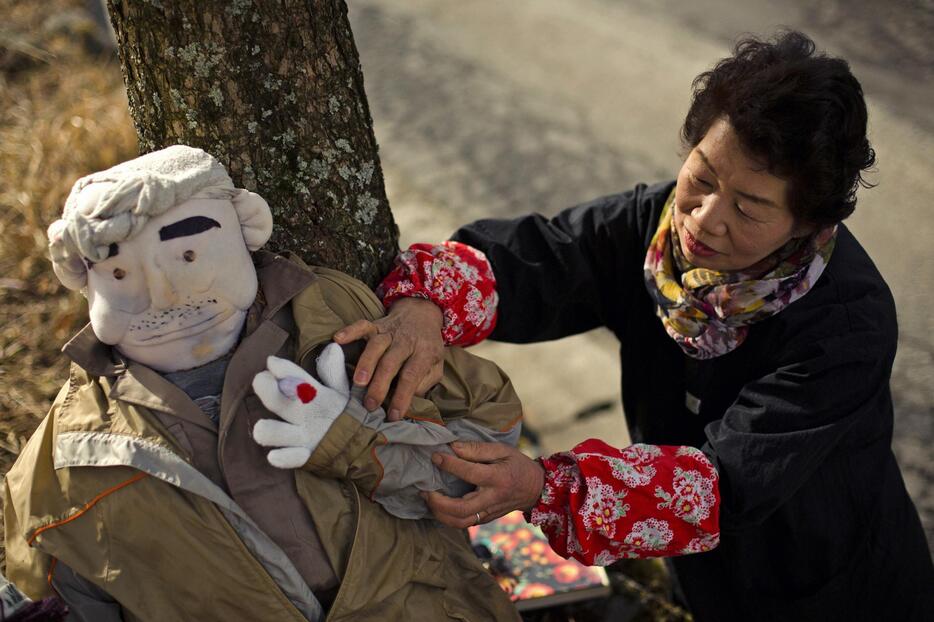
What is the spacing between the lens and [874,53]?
17.3ft

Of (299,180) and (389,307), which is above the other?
(299,180)

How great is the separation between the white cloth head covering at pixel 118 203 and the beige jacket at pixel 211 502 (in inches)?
7.6

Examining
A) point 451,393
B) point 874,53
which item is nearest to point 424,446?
point 451,393

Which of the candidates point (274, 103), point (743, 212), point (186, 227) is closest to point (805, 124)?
point (743, 212)

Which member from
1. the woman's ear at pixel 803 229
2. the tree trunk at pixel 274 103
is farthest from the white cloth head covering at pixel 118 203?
the woman's ear at pixel 803 229

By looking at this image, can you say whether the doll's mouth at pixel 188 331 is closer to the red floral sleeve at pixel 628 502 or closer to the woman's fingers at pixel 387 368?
the woman's fingers at pixel 387 368

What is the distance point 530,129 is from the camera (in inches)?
196

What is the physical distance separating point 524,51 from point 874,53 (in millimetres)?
2074

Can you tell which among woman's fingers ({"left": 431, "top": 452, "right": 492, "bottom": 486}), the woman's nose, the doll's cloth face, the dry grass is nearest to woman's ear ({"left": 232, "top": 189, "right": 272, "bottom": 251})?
the doll's cloth face

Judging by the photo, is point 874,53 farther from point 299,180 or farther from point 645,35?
point 299,180

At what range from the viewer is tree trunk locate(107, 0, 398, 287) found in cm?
183

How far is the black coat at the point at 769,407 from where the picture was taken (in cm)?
192

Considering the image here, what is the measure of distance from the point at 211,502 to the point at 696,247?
3.81 ft

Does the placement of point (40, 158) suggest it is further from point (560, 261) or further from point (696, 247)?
point (696, 247)
